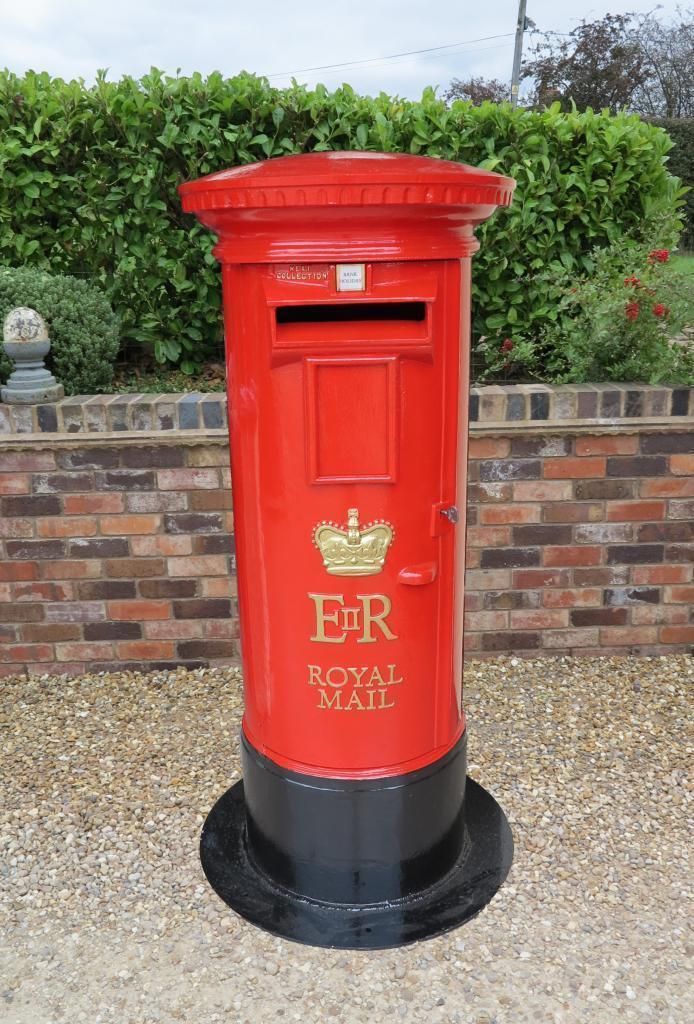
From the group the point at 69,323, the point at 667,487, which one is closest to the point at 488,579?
the point at 667,487

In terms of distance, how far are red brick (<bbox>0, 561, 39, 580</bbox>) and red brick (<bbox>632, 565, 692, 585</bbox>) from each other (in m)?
2.42

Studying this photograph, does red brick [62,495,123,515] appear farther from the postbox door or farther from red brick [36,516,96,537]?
the postbox door

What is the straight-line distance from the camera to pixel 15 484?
3174 mm

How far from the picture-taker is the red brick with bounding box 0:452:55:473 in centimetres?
314

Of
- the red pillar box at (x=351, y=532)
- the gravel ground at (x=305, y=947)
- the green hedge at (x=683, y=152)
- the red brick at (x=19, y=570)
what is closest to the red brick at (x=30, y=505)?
the red brick at (x=19, y=570)

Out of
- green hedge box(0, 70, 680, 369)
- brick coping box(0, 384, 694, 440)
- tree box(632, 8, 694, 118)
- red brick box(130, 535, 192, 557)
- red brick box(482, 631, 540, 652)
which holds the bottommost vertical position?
red brick box(482, 631, 540, 652)

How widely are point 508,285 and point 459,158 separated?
0.64 meters

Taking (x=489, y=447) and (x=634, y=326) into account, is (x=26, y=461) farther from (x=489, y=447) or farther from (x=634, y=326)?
(x=634, y=326)

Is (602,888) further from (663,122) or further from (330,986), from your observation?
(663,122)

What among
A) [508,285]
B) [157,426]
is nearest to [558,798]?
[157,426]

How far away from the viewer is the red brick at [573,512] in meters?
3.28

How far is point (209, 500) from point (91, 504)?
456 mm

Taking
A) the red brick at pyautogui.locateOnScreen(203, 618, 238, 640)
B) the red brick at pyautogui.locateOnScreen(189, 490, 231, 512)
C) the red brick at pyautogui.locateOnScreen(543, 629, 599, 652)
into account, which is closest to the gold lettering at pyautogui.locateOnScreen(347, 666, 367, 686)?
the red brick at pyautogui.locateOnScreen(189, 490, 231, 512)

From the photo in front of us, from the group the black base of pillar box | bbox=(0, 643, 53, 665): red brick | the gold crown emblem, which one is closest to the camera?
the gold crown emblem
